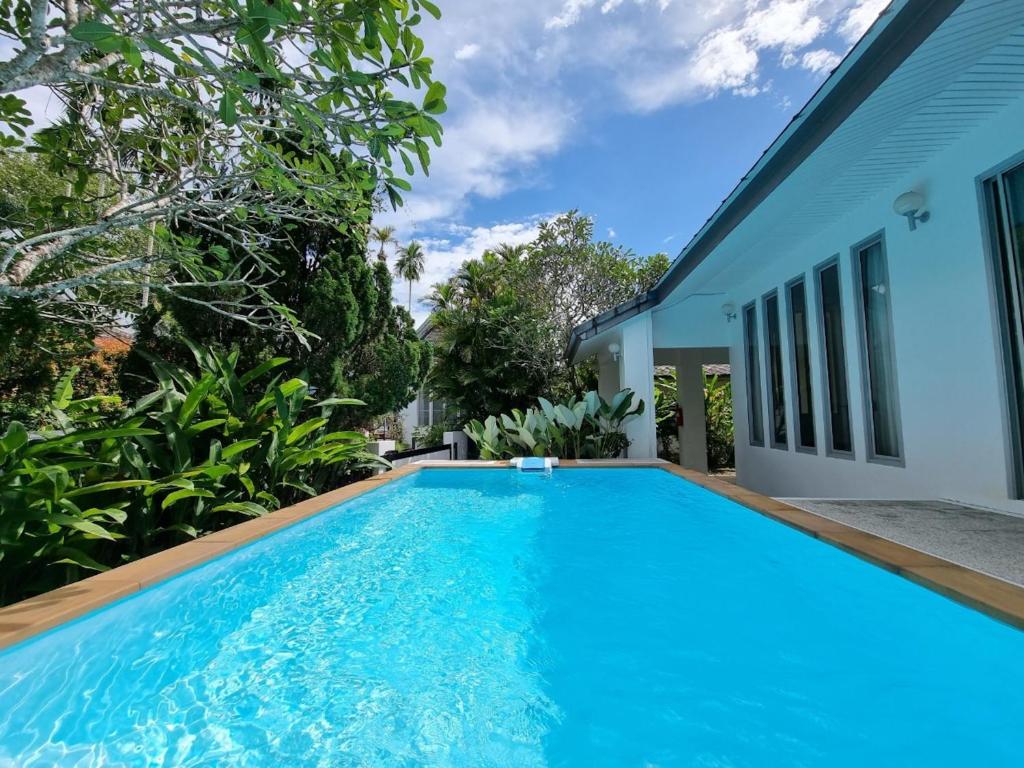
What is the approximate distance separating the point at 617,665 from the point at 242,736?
1606mm

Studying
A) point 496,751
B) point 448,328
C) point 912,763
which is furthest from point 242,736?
point 448,328

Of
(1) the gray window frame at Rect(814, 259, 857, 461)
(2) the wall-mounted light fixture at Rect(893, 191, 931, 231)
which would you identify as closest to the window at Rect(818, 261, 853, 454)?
(1) the gray window frame at Rect(814, 259, 857, 461)

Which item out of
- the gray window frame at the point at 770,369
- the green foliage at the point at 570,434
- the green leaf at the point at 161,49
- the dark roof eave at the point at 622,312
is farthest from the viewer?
the green foliage at the point at 570,434

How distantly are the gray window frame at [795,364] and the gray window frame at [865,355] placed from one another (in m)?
0.92

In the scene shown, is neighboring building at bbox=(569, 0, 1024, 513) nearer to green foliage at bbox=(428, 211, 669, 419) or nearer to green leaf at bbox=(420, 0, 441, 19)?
green leaf at bbox=(420, 0, 441, 19)

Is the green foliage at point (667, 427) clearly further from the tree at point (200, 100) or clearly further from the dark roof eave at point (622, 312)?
the tree at point (200, 100)

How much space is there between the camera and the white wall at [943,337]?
159 inches

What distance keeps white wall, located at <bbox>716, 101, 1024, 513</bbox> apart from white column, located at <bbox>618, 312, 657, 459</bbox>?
12.5ft

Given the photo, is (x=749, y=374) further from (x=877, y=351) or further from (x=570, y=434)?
(x=570, y=434)

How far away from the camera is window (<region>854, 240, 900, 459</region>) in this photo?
527cm

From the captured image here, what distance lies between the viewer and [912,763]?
5.33ft

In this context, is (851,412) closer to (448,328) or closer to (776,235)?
(776,235)

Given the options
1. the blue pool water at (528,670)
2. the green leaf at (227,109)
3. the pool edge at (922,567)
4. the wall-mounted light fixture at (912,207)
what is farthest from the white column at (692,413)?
the green leaf at (227,109)

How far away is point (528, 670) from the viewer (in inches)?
89.5
